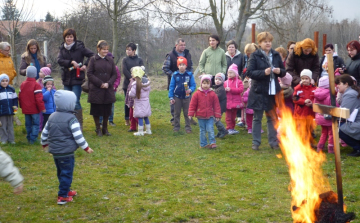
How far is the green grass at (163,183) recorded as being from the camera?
529 centimetres

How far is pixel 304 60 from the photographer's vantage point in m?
9.33

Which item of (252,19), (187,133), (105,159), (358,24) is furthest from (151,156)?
(358,24)

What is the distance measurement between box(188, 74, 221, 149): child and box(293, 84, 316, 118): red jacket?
1661 mm

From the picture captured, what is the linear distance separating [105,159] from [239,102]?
379 cm

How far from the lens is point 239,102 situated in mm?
10344

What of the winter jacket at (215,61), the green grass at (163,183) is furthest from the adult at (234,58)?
the green grass at (163,183)

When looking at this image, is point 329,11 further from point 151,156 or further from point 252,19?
point 151,156

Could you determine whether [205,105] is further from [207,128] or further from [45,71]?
[45,71]

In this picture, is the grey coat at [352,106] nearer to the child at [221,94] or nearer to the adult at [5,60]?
the child at [221,94]

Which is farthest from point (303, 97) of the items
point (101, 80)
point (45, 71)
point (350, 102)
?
point (45, 71)

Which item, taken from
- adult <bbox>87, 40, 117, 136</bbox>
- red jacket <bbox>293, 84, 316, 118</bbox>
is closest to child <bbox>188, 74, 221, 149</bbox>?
red jacket <bbox>293, 84, 316, 118</bbox>

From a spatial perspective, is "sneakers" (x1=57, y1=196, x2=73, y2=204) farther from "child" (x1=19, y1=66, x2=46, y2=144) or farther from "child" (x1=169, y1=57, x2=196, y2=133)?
"child" (x1=169, y1=57, x2=196, y2=133)

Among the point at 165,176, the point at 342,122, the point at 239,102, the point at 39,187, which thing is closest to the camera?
the point at 39,187

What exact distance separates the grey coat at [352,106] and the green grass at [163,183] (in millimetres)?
520
